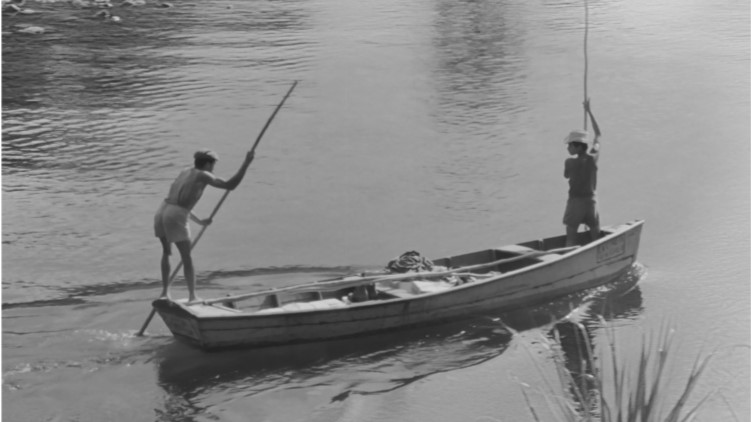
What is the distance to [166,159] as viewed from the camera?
65.8 ft

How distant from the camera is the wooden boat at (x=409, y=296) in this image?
1104 cm

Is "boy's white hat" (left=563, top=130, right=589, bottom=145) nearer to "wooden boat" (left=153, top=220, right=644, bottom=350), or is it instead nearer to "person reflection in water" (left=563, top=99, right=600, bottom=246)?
"person reflection in water" (left=563, top=99, right=600, bottom=246)

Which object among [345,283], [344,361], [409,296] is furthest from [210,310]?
[409,296]

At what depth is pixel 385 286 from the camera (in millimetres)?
12531

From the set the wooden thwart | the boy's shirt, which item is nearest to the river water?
the wooden thwart

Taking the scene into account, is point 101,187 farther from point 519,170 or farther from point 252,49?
point 252,49

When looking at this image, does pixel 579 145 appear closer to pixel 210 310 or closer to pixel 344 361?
pixel 344 361

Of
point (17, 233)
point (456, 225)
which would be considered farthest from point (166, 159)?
point (456, 225)

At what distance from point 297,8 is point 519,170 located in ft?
66.1

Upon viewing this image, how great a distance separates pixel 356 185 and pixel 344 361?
7486 mm

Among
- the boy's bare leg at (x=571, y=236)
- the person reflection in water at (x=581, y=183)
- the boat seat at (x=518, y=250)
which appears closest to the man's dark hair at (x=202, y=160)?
the boat seat at (x=518, y=250)

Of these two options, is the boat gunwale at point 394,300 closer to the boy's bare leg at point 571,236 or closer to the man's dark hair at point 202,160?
the boy's bare leg at point 571,236

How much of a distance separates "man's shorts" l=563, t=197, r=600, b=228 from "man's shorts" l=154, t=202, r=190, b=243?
4.79 meters

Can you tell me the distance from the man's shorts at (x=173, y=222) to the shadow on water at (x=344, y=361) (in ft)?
3.96
